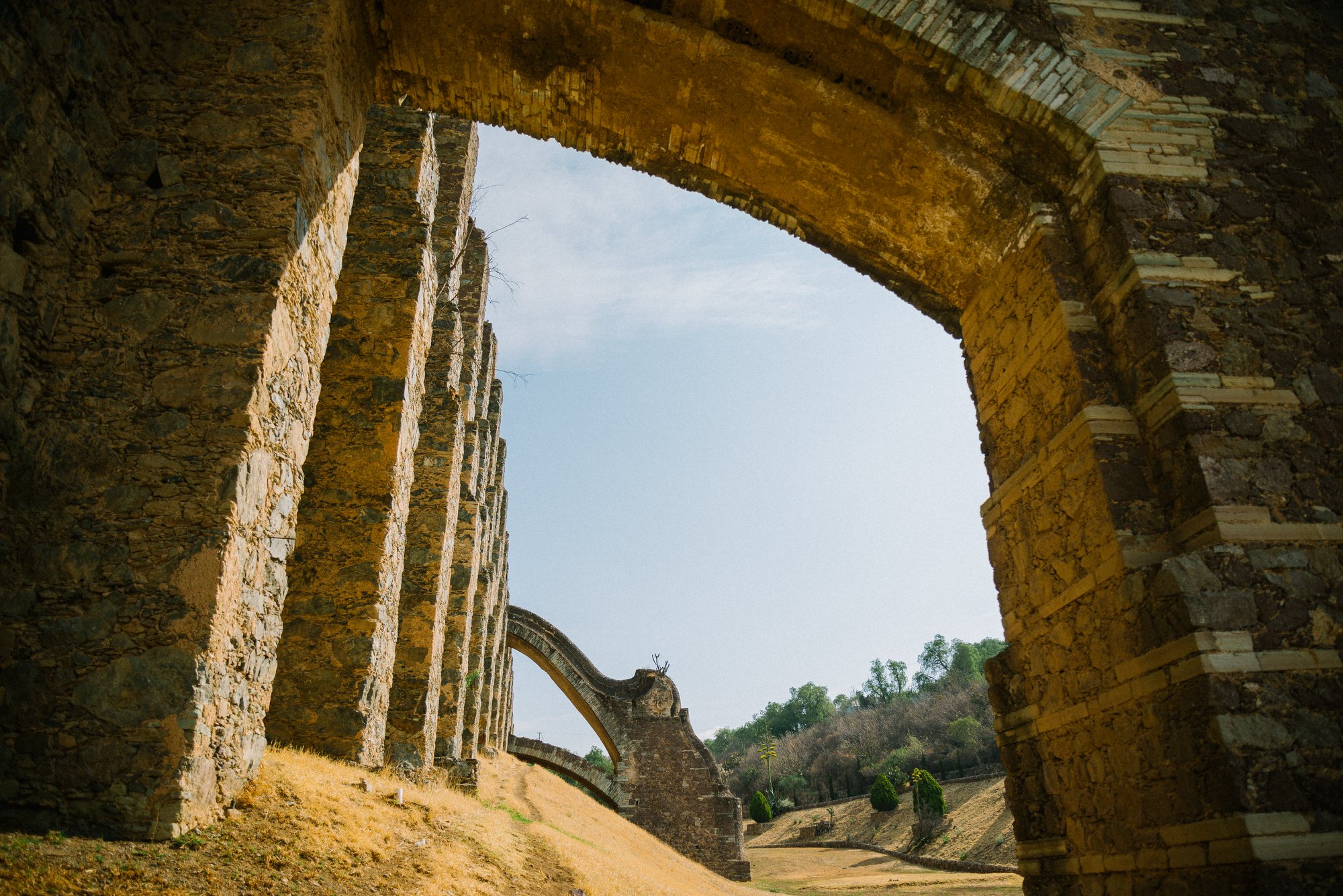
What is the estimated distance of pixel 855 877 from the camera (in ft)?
79.9

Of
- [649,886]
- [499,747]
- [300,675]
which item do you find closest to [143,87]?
[300,675]

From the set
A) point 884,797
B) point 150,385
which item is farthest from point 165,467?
point 884,797

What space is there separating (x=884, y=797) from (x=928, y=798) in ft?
20.0

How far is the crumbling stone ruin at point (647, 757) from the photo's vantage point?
21672 mm

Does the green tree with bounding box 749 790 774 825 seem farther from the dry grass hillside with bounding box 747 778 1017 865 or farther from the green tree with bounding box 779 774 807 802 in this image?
the green tree with bounding box 779 774 807 802

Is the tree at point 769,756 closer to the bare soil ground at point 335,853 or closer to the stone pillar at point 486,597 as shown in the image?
the stone pillar at point 486,597

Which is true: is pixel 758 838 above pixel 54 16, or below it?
below

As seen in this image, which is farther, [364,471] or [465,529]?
[465,529]

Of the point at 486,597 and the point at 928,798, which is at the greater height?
the point at 486,597

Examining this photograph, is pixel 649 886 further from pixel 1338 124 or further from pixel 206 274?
pixel 1338 124

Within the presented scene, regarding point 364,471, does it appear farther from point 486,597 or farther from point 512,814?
point 486,597

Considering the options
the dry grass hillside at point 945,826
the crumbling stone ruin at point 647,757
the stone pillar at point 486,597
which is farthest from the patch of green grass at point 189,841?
the dry grass hillside at point 945,826

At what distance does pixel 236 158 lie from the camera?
13.2 ft

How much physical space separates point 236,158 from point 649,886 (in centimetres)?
897
